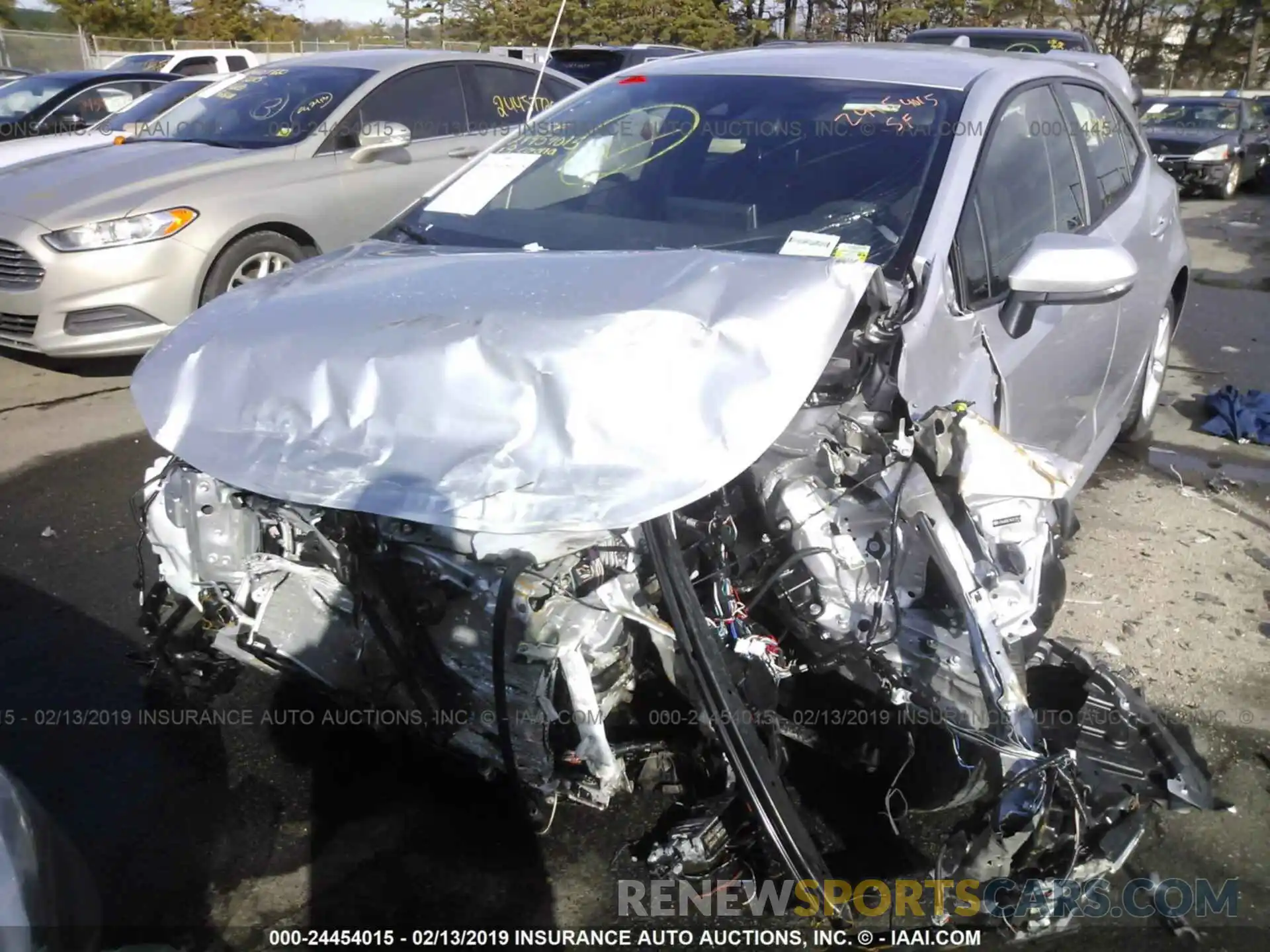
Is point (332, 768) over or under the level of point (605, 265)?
under

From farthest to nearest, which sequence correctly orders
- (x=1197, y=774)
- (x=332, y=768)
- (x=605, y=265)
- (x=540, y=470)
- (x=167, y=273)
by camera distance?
1. (x=167, y=273)
2. (x=332, y=768)
3. (x=605, y=265)
4. (x=1197, y=774)
5. (x=540, y=470)

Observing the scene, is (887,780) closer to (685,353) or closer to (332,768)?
(685,353)

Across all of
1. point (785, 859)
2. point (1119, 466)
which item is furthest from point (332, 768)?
point (1119, 466)

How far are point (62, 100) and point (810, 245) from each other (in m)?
9.69

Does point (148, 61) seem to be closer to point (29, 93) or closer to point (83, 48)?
point (29, 93)

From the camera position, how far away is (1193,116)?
16.4 m

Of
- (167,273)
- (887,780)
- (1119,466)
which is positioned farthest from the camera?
(167,273)

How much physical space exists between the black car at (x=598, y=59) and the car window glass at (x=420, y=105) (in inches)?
150

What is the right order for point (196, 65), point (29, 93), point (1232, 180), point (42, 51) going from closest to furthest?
point (29, 93)
point (196, 65)
point (1232, 180)
point (42, 51)

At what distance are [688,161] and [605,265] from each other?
93 cm

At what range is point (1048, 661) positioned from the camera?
2.47 meters

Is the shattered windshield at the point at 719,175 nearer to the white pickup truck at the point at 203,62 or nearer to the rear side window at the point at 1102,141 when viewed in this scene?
the rear side window at the point at 1102,141

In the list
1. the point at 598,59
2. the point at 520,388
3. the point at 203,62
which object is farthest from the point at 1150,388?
the point at 203,62

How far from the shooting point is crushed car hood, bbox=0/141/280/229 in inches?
211
